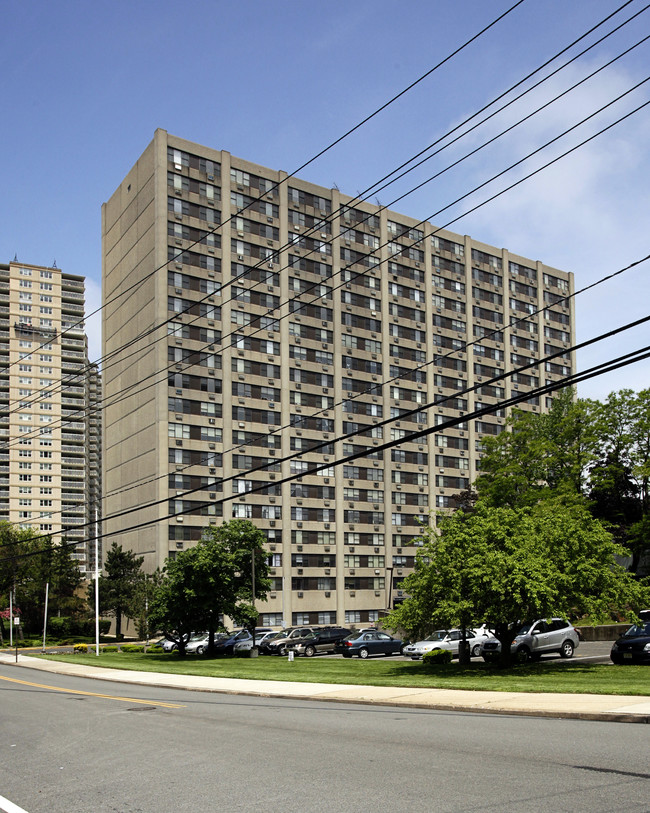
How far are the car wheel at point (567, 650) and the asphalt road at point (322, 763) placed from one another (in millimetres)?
18447

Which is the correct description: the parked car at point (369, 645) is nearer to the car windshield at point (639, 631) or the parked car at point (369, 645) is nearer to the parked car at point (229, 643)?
the parked car at point (229, 643)

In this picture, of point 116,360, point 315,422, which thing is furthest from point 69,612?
point 315,422

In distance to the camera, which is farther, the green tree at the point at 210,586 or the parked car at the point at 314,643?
the parked car at the point at 314,643

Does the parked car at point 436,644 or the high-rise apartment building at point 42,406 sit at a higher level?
the high-rise apartment building at point 42,406

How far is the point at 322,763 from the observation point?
408 inches

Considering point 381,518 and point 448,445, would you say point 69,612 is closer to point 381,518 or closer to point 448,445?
point 381,518

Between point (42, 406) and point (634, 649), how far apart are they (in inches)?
5653

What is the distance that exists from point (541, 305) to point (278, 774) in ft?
345

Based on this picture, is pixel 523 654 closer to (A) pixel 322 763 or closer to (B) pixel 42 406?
(A) pixel 322 763

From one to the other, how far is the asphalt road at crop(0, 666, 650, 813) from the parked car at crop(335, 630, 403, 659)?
94.2 feet

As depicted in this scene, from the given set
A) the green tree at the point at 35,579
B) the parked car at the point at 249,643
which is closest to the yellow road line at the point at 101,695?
the parked car at the point at 249,643

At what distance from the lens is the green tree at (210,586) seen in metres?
47.0

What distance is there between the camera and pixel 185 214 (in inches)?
3164

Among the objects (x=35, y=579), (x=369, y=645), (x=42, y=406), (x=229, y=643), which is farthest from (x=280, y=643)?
(x=42, y=406)
